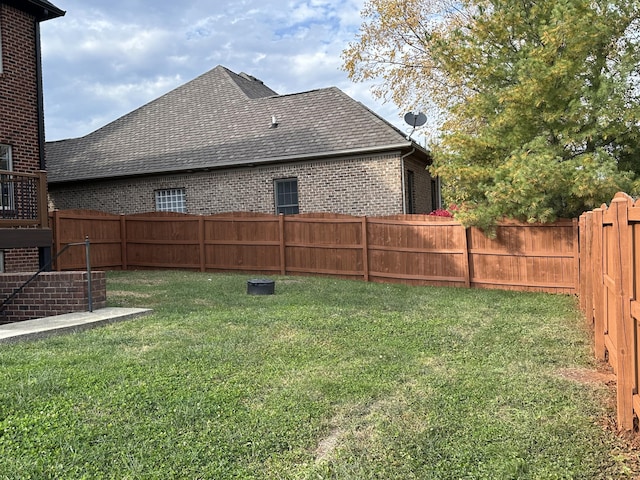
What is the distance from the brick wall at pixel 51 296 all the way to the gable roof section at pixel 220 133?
8853 millimetres

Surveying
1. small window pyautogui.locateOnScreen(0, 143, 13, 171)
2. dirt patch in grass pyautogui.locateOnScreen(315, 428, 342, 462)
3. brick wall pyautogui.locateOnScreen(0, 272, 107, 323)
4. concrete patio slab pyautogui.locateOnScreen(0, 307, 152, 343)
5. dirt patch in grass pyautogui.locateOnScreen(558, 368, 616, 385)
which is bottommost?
dirt patch in grass pyautogui.locateOnScreen(558, 368, 616, 385)

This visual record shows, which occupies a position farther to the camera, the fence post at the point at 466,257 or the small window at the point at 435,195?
the small window at the point at 435,195

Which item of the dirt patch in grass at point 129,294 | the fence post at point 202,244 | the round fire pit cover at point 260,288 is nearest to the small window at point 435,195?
the fence post at point 202,244

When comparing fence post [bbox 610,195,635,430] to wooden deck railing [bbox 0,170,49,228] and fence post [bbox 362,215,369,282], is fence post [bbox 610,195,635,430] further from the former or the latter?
fence post [bbox 362,215,369,282]

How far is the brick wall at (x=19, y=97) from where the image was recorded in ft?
37.1

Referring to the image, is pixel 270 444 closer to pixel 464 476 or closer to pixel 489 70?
pixel 464 476

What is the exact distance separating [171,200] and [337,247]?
284 inches

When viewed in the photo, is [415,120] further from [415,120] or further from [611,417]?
[611,417]

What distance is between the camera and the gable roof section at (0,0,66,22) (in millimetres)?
11508

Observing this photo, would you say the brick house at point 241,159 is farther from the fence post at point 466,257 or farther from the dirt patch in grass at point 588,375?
the dirt patch in grass at point 588,375

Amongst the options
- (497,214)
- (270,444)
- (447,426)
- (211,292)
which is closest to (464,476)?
(447,426)

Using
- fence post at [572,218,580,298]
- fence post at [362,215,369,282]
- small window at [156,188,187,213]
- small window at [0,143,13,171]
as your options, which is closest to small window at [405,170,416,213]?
fence post at [362,215,369,282]

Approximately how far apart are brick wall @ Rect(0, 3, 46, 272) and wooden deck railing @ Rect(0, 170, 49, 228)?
9.97 ft

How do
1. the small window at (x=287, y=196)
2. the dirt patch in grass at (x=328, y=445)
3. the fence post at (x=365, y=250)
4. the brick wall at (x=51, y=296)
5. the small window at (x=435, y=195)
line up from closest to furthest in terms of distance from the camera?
the dirt patch in grass at (x=328, y=445) → the brick wall at (x=51, y=296) → the fence post at (x=365, y=250) → the small window at (x=287, y=196) → the small window at (x=435, y=195)
